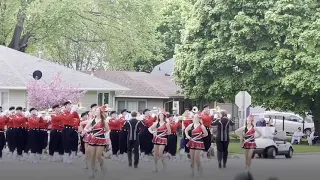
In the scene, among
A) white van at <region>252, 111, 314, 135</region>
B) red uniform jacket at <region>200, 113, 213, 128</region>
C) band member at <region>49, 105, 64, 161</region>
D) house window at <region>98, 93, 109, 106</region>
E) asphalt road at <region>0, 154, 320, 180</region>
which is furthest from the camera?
white van at <region>252, 111, 314, 135</region>

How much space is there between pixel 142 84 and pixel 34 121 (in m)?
32.3

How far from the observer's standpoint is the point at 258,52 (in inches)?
1741

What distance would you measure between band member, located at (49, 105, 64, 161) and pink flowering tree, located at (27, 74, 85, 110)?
15.1 m

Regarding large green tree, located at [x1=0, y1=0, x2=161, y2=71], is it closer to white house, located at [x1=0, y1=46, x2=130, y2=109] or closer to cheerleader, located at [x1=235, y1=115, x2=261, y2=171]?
white house, located at [x1=0, y1=46, x2=130, y2=109]

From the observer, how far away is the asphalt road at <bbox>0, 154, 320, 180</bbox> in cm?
2019

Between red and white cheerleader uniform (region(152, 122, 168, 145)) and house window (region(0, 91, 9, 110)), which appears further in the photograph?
house window (region(0, 91, 9, 110))

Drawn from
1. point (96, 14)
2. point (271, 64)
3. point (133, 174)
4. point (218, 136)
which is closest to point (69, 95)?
point (96, 14)

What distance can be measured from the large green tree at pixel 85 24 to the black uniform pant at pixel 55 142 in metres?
→ 18.8

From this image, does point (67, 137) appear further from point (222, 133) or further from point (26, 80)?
point (26, 80)

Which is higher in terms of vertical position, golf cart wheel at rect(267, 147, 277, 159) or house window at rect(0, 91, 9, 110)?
house window at rect(0, 91, 9, 110)

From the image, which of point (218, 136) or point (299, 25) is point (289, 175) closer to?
point (218, 136)

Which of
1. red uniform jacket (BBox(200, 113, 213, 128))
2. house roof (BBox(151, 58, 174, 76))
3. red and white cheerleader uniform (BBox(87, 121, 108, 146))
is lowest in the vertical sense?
red and white cheerleader uniform (BBox(87, 121, 108, 146))

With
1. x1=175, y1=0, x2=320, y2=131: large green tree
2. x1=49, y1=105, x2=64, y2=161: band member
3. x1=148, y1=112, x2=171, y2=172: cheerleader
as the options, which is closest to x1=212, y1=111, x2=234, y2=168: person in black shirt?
x1=148, y1=112, x2=171, y2=172: cheerleader

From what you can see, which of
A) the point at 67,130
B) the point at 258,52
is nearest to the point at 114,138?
the point at 67,130
